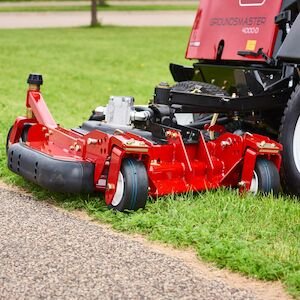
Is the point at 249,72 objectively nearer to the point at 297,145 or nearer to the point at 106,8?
the point at 297,145

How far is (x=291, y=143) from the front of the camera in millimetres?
5879

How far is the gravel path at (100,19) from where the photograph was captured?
1054 inches

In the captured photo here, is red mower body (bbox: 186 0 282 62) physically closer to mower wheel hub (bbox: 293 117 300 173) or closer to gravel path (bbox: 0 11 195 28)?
mower wheel hub (bbox: 293 117 300 173)

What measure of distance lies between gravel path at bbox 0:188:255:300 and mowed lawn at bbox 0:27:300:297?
241 mm

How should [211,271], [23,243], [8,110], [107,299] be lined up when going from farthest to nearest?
[8,110]
[23,243]
[211,271]
[107,299]

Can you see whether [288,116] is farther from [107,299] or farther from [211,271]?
[107,299]

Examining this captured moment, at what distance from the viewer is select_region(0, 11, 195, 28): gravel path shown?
26781 mm

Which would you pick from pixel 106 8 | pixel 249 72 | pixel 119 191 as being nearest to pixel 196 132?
pixel 249 72

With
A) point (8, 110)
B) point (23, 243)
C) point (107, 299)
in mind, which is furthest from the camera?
point (8, 110)

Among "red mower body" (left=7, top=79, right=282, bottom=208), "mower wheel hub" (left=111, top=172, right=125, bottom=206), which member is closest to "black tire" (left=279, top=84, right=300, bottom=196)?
"red mower body" (left=7, top=79, right=282, bottom=208)

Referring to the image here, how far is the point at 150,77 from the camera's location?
14172 millimetres

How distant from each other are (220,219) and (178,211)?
31 cm

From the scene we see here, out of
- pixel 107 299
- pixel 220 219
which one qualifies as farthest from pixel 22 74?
pixel 107 299

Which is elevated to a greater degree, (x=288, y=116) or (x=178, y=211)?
(x=288, y=116)
